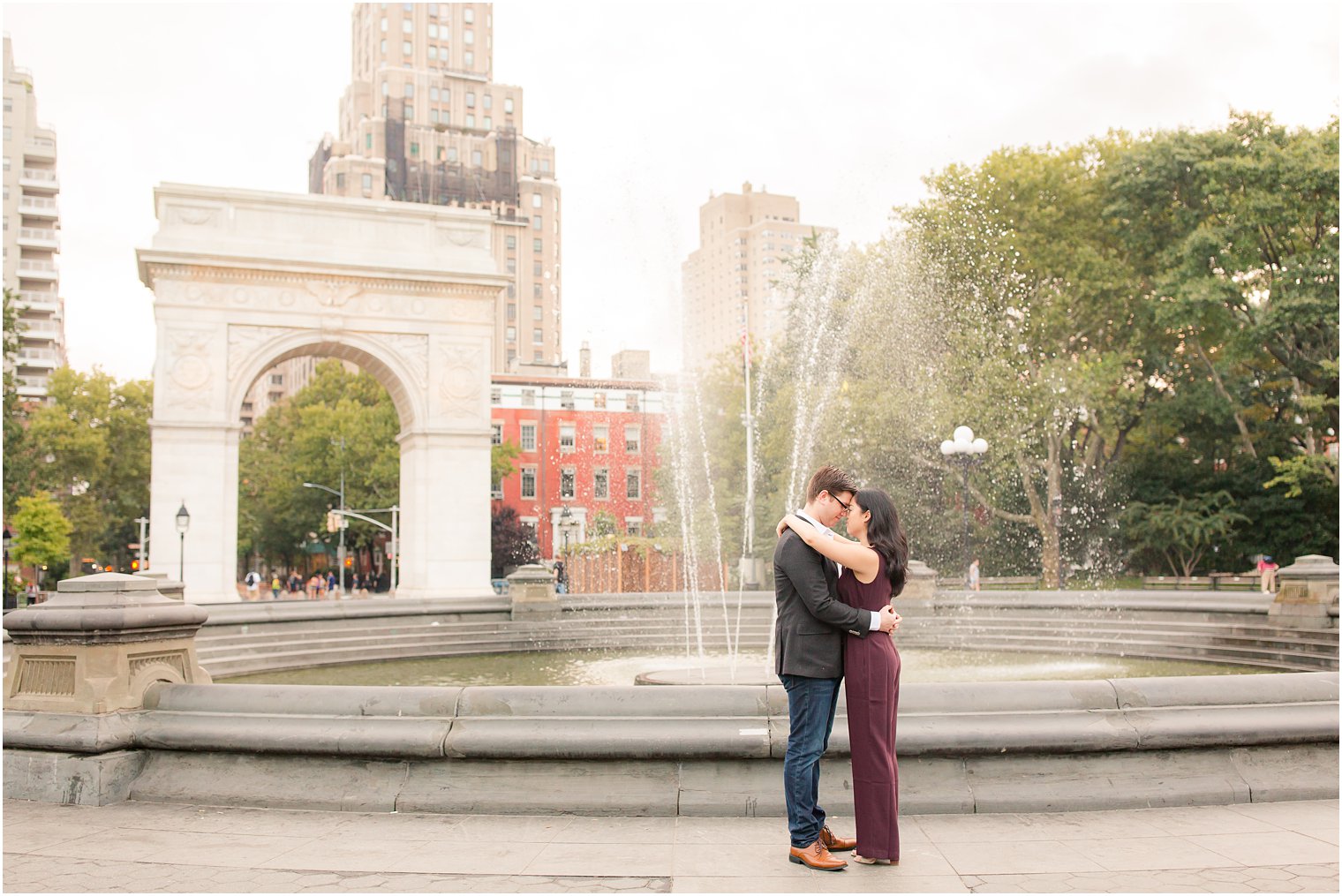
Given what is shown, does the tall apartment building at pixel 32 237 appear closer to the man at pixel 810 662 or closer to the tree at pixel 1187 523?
the tree at pixel 1187 523

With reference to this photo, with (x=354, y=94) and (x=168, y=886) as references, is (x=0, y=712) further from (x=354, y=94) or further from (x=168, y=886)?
(x=354, y=94)

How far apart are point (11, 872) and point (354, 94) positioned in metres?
106

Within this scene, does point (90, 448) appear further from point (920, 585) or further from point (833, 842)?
point (833, 842)

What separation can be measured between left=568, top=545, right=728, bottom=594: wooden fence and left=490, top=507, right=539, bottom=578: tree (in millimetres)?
15359

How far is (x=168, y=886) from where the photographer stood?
4.75 meters

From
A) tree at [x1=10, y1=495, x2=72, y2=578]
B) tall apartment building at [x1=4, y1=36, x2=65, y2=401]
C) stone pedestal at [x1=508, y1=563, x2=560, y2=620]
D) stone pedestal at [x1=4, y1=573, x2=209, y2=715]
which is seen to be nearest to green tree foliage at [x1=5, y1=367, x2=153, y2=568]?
tree at [x1=10, y1=495, x2=72, y2=578]

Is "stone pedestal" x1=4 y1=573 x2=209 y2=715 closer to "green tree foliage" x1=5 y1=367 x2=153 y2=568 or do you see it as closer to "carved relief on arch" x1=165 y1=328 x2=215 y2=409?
"carved relief on arch" x1=165 y1=328 x2=215 y2=409

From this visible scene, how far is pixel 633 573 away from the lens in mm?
39188

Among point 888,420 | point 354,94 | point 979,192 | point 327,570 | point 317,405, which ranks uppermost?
point 354,94

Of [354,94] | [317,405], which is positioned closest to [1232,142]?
[317,405]

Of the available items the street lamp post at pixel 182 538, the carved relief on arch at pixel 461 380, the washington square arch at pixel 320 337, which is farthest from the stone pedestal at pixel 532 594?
the street lamp post at pixel 182 538

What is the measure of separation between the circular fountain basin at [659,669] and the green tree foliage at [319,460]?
39076mm

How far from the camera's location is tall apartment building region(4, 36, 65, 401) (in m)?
72.8

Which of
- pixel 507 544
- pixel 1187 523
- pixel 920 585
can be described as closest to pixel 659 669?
pixel 920 585
